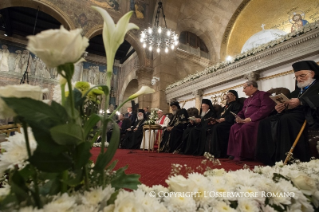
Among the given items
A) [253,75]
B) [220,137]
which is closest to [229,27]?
[253,75]

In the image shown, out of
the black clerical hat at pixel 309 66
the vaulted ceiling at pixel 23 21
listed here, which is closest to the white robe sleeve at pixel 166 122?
the black clerical hat at pixel 309 66

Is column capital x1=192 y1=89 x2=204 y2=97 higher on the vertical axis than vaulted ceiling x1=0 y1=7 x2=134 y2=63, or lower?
lower

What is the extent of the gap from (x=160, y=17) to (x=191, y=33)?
2684mm

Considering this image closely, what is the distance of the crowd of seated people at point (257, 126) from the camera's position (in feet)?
9.12

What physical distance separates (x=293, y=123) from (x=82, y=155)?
3204 millimetres

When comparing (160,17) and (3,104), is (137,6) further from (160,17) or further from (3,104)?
(3,104)

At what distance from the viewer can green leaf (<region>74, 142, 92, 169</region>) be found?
499mm

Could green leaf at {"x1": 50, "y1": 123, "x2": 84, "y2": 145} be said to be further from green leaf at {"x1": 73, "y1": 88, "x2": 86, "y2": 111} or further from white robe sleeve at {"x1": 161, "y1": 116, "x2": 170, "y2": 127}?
white robe sleeve at {"x1": 161, "y1": 116, "x2": 170, "y2": 127}

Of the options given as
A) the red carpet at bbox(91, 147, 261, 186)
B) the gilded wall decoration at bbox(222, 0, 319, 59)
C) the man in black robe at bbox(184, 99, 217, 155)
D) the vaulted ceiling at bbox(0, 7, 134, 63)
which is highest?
the vaulted ceiling at bbox(0, 7, 134, 63)

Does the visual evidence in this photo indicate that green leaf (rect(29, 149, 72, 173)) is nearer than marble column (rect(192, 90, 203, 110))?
Yes

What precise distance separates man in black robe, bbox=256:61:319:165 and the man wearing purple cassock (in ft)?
1.28

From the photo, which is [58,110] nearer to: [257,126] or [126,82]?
[257,126]

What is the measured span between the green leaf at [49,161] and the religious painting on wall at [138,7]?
1185cm

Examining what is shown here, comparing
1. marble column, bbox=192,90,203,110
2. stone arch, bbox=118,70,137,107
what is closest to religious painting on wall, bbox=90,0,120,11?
stone arch, bbox=118,70,137,107
